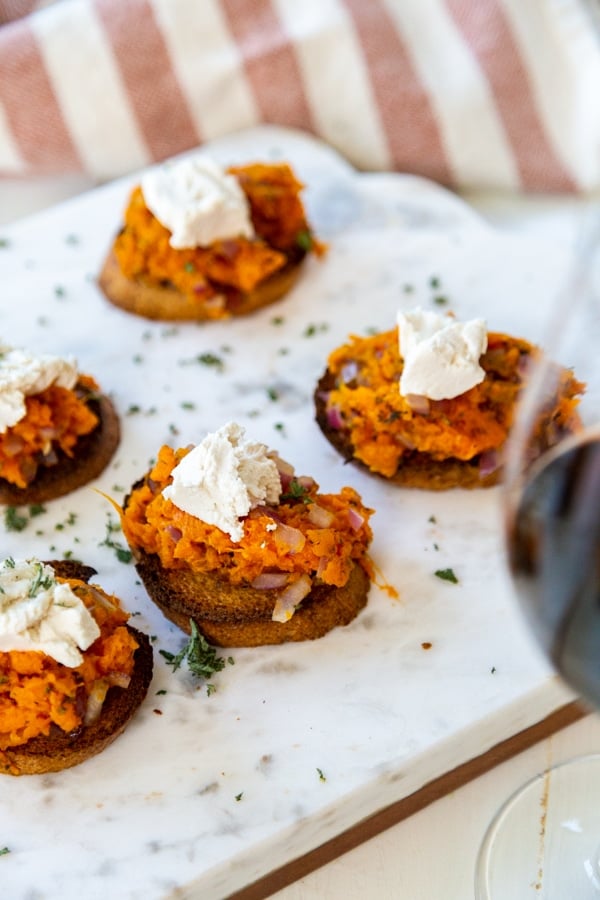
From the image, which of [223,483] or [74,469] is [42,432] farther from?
[223,483]

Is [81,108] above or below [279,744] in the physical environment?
above

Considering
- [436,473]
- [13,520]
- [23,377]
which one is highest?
[23,377]

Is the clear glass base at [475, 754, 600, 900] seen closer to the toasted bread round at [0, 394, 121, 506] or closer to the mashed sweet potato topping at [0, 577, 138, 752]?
the mashed sweet potato topping at [0, 577, 138, 752]

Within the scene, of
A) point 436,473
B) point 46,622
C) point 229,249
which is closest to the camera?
point 46,622

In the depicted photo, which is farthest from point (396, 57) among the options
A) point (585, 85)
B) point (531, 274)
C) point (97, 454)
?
point (97, 454)

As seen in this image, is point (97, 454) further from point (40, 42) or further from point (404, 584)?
point (40, 42)

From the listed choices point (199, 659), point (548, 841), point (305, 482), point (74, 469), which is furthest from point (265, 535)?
point (548, 841)
